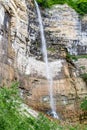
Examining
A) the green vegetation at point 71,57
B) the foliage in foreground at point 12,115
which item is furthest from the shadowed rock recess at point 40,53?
the foliage in foreground at point 12,115

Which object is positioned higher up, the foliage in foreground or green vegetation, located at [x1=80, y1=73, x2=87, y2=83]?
the foliage in foreground

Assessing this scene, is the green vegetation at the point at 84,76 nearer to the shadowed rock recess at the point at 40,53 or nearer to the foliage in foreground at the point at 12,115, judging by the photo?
the shadowed rock recess at the point at 40,53

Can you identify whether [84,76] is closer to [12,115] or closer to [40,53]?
[40,53]

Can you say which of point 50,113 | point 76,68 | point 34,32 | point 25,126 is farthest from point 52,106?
point 25,126

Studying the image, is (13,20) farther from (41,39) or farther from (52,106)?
(52,106)

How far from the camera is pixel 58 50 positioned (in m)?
29.6

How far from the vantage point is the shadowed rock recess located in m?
25.8

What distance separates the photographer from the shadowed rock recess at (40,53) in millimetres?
25781

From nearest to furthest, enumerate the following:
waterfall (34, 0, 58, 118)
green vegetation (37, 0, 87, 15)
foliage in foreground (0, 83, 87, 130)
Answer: foliage in foreground (0, 83, 87, 130) → waterfall (34, 0, 58, 118) → green vegetation (37, 0, 87, 15)

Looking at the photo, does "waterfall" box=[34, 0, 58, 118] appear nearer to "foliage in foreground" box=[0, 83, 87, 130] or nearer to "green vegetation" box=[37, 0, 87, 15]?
"green vegetation" box=[37, 0, 87, 15]

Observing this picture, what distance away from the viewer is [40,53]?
28922 mm

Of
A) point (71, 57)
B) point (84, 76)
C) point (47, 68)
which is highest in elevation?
point (71, 57)

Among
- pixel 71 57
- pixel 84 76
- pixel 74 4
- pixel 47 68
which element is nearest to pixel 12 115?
pixel 47 68

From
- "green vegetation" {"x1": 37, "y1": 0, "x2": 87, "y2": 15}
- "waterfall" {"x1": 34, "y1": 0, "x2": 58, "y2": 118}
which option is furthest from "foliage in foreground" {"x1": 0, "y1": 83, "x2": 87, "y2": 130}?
"green vegetation" {"x1": 37, "y1": 0, "x2": 87, "y2": 15}
